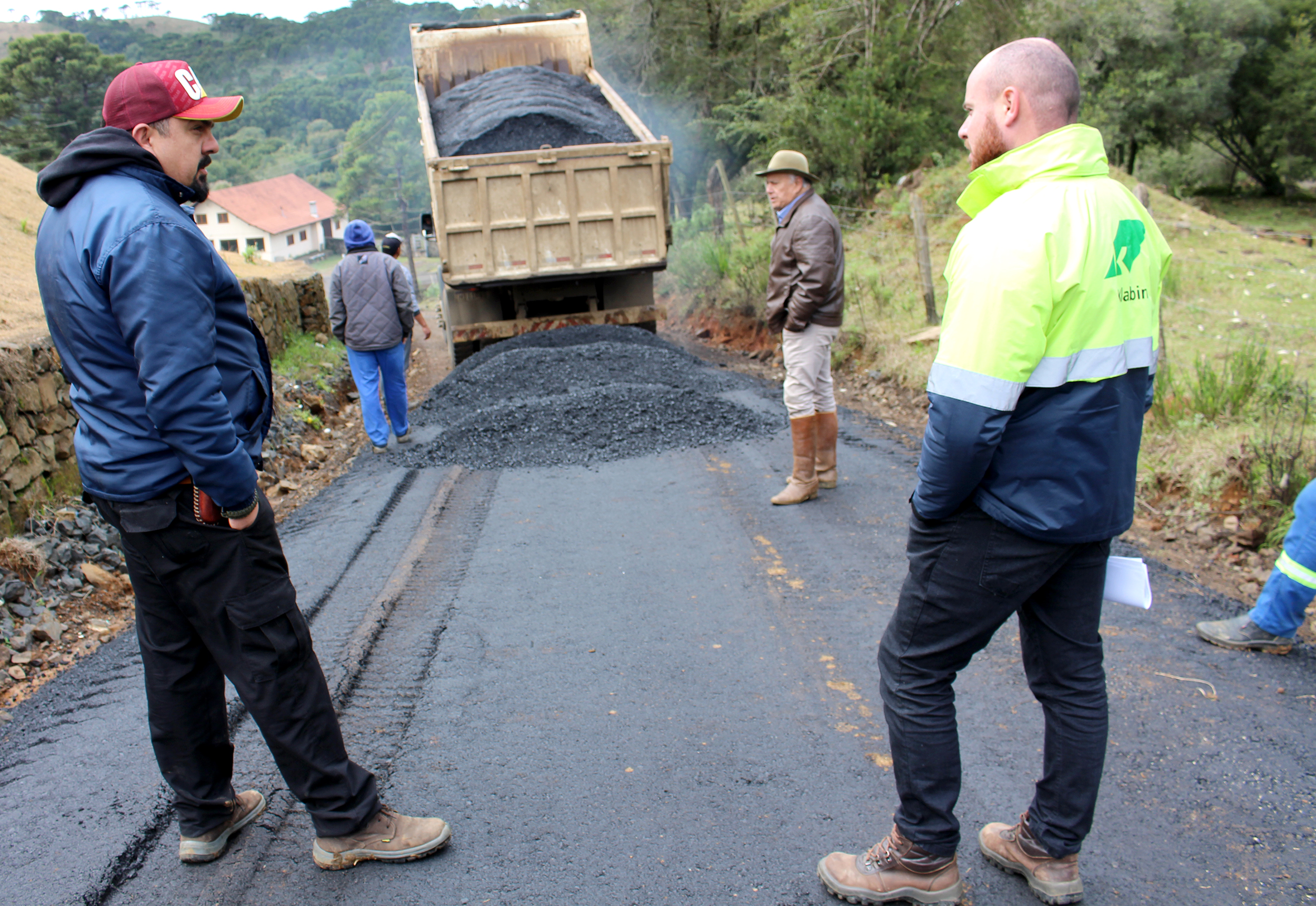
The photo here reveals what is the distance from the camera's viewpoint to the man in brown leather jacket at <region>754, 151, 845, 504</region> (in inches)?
204

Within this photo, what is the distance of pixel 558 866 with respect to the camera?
2.47 meters

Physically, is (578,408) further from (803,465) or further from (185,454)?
(185,454)

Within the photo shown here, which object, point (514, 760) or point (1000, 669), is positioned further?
point (1000, 669)

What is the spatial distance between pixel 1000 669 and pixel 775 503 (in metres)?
2.09

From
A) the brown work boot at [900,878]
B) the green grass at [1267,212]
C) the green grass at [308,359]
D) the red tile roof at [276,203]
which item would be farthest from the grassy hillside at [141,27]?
the brown work boot at [900,878]

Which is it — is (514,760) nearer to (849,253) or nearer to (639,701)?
(639,701)

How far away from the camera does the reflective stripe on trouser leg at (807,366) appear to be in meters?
5.34

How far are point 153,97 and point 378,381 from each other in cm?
558

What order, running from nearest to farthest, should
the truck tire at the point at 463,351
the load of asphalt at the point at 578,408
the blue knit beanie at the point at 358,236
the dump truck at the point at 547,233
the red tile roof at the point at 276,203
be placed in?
1. the load of asphalt at the point at 578,408
2. the blue knit beanie at the point at 358,236
3. the dump truck at the point at 547,233
4. the truck tire at the point at 463,351
5. the red tile roof at the point at 276,203

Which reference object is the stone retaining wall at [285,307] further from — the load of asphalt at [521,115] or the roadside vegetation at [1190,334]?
the roadside vegetation at [1190,334]

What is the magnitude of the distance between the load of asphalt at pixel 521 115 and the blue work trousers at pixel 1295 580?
806 centimetres

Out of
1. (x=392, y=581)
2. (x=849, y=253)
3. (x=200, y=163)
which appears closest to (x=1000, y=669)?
(x=392, y=581)

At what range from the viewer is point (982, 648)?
2.16 metres

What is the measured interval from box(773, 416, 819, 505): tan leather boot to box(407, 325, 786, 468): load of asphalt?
1.36 m
